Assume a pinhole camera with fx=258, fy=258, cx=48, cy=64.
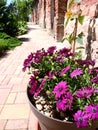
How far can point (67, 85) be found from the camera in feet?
6.98

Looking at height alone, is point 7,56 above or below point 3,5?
below

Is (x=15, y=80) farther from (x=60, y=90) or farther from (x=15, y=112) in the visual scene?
(x=60, y=90)

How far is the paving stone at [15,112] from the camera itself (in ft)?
10.7

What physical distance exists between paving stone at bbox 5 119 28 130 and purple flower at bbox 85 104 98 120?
1340mm

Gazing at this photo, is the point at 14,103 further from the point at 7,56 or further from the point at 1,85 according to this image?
the point at 7,56

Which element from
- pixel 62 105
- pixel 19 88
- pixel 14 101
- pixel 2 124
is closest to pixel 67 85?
pixel 62 105

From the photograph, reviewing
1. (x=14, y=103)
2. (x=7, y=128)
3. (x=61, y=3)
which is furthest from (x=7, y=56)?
(x=7, y=128)

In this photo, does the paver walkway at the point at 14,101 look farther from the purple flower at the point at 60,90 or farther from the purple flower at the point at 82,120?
the purple flower at the point at 82,120

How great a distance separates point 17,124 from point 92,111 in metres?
1.49

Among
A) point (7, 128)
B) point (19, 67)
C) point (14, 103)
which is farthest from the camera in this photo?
point (19, 67)

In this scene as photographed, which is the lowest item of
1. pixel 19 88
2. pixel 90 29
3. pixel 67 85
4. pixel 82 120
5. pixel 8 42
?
pixel 8 42

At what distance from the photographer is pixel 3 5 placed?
10945 mm

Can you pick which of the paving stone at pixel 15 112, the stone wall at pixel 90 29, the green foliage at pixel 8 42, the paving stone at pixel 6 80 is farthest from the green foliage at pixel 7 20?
the paving stone at pixel 15 112

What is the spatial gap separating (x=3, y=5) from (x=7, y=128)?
344 inches
